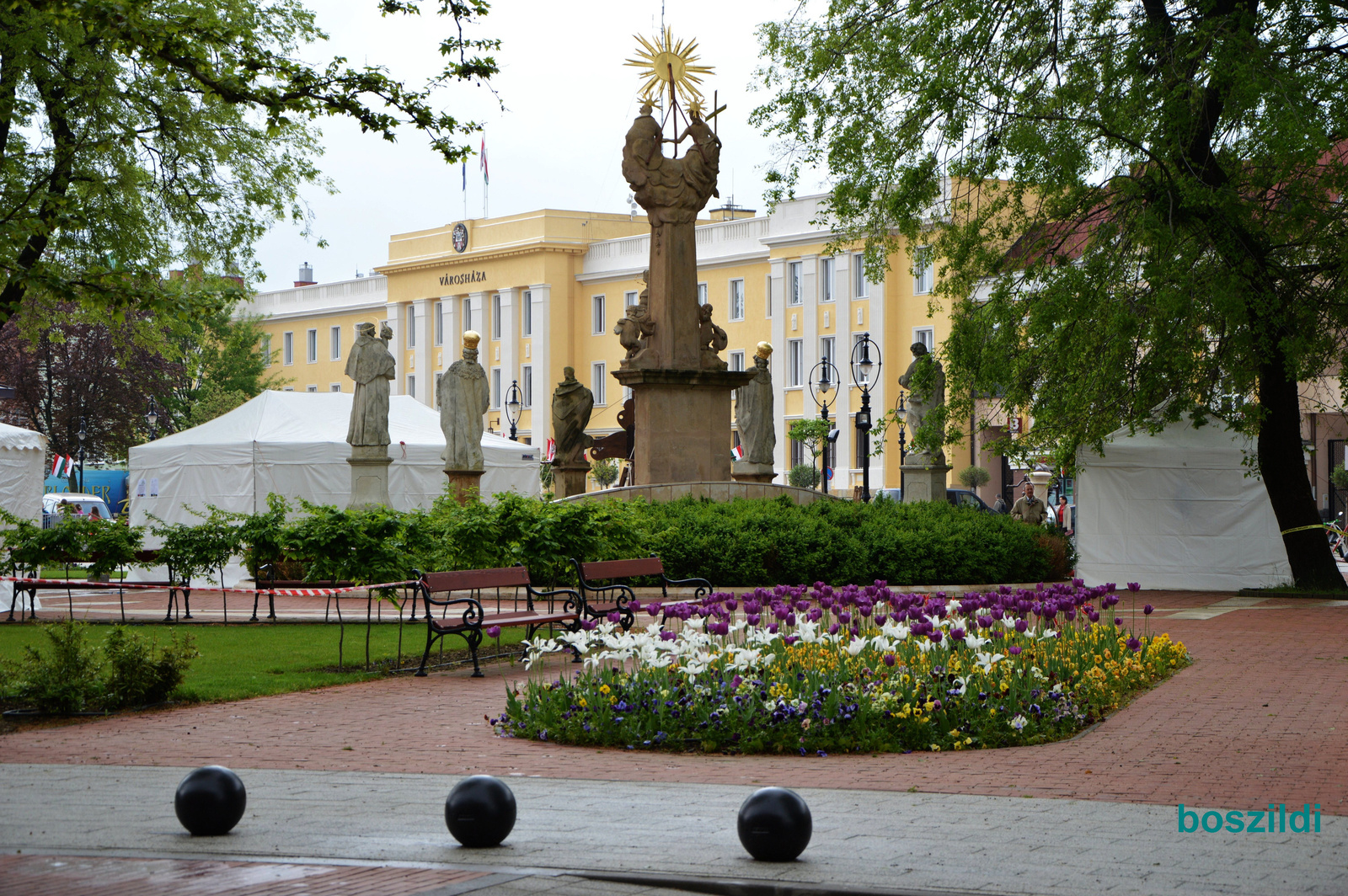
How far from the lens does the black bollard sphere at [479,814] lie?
6391 mm

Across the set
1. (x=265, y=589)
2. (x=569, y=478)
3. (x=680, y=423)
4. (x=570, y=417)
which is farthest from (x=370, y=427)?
(x=265, y=589)

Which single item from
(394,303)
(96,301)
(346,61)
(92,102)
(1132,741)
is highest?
(394,303)

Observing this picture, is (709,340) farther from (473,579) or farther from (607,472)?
(607,472)

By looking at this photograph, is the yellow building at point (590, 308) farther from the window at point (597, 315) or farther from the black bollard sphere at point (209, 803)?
the black bollard sphere at point (209, 803)

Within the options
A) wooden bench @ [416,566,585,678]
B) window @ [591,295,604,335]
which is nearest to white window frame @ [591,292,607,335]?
window @ [591,295,604,335]

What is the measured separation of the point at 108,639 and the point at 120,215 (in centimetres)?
1100

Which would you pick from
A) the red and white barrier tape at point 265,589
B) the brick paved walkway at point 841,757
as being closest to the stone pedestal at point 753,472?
the red and white barrier tape at point 265,589

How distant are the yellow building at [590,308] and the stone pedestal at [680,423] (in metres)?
37.5

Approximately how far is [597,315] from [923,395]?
5488 centimetres

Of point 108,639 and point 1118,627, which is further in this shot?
point 1118,627

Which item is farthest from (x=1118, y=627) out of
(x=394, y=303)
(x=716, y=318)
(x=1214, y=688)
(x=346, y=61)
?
(x=394, y=303)

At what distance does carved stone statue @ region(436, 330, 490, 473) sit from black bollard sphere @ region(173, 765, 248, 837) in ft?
64.1

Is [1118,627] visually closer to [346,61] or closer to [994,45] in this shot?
[346,61]

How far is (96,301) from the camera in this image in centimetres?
1037
